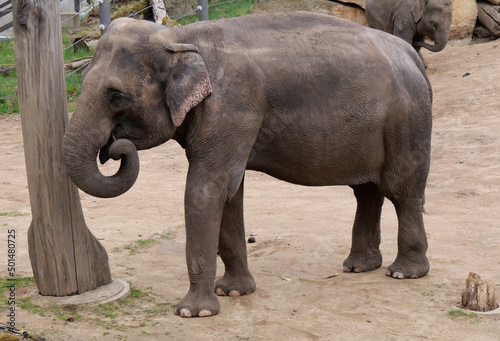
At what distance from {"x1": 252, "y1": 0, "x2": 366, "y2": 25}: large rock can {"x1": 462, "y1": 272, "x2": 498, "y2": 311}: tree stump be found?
1079cm

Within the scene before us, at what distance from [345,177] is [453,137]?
5.66m

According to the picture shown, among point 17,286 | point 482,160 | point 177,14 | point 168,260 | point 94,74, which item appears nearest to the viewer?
point 94,74

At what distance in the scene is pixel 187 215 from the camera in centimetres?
455

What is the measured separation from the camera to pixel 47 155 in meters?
4.63

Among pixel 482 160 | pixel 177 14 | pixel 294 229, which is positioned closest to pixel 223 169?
pixel 294 229

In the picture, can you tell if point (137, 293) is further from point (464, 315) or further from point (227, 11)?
point (227, 11)

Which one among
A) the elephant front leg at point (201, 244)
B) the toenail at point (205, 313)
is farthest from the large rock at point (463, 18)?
the toenail at point (205, 313)

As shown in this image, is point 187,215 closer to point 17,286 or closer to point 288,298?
point 288,298

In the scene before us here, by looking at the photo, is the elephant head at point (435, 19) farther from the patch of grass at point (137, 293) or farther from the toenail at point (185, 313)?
the toenail at point (185, 313)

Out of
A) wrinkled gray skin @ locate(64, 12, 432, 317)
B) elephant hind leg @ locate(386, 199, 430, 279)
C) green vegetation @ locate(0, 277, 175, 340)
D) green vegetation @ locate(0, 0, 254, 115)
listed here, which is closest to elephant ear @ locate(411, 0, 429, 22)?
green vegetation @ locate(0, 0, 254, 115)

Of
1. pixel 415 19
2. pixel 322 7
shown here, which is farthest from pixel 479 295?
pixel 322 7

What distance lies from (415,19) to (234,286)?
8288 millimetres

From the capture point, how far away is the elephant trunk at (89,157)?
4.27 metres

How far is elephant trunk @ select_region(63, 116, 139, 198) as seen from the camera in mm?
4273
